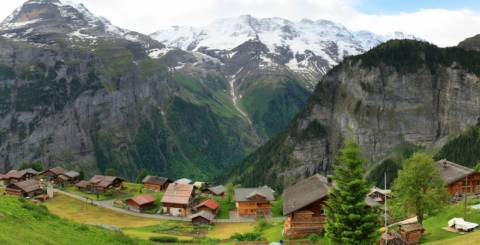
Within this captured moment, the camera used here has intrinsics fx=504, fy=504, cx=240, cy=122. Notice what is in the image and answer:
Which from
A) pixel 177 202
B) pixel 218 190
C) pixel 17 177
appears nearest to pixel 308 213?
pixel 177 202

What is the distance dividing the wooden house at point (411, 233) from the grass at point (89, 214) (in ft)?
231

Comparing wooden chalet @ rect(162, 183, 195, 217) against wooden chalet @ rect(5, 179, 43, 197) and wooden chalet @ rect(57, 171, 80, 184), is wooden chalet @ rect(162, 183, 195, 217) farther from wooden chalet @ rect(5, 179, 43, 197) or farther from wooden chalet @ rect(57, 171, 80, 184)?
wooden chalet @ rect(57, 171, 80, 184)

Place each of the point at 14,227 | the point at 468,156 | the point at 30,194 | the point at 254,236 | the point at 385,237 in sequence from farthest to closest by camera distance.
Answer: the point at 468,156, the point at 30,194, the point at 254,236, the point at 385,237, the point at 14,227

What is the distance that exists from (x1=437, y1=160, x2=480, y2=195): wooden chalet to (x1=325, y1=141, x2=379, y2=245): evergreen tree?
218 feet

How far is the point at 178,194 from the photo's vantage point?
13462 centimetres

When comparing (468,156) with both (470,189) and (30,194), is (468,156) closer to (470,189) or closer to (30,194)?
(470,189)

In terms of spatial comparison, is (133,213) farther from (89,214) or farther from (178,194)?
(178,194)

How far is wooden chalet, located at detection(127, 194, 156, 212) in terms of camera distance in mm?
133500

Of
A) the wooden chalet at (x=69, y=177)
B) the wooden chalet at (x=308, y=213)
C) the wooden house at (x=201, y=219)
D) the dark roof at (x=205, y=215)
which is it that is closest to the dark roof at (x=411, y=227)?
the wooden chalet at (x=308, y=213)

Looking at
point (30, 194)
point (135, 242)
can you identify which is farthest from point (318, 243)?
point (30, 194)

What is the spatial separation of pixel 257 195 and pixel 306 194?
49700 mm

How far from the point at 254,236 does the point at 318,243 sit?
51.4 ft

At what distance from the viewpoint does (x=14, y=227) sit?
38.4 metres

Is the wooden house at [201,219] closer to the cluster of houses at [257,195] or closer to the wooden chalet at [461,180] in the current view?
the cluster of houses at [257,195]
